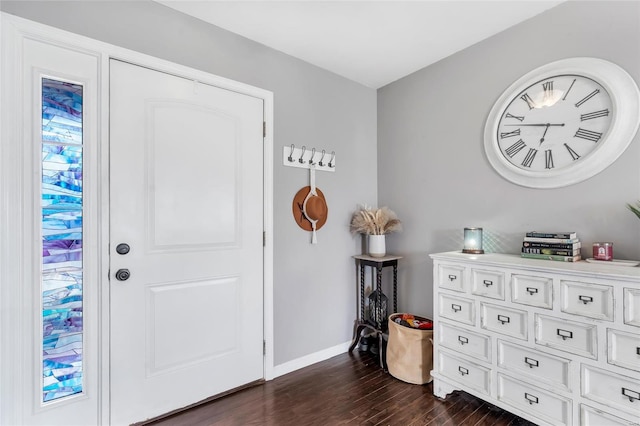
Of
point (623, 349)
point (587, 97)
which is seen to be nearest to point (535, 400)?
point (623, 349)

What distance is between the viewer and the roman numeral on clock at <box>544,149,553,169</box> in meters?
1.86

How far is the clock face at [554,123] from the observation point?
1.70 meters

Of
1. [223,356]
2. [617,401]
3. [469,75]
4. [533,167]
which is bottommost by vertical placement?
[223,356]

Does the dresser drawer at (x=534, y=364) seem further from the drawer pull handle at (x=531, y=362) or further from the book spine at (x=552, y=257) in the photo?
the book spine at (x=552, y=257)

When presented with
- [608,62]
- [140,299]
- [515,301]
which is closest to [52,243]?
[140,299]

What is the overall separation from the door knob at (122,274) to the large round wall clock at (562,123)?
2.39 m

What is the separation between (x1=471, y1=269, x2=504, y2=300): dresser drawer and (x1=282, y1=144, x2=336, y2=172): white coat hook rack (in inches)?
53.6

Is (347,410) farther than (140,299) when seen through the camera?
Yes

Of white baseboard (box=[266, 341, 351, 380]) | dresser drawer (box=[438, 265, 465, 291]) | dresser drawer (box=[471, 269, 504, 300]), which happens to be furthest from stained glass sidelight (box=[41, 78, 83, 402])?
dresser drawer (box=[471, 269, 504, 300])

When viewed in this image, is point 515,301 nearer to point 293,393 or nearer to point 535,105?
point 535,105

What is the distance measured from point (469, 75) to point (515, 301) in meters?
1.61

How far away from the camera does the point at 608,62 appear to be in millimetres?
1665

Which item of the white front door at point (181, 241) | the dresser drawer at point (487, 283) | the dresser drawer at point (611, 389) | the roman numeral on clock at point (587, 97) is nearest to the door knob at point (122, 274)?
the white front door at point (181, 241)

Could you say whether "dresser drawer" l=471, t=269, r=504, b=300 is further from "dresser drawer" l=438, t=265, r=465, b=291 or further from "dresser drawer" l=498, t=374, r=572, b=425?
"dresser drawer" l=498, t=374, r=572, b=425
